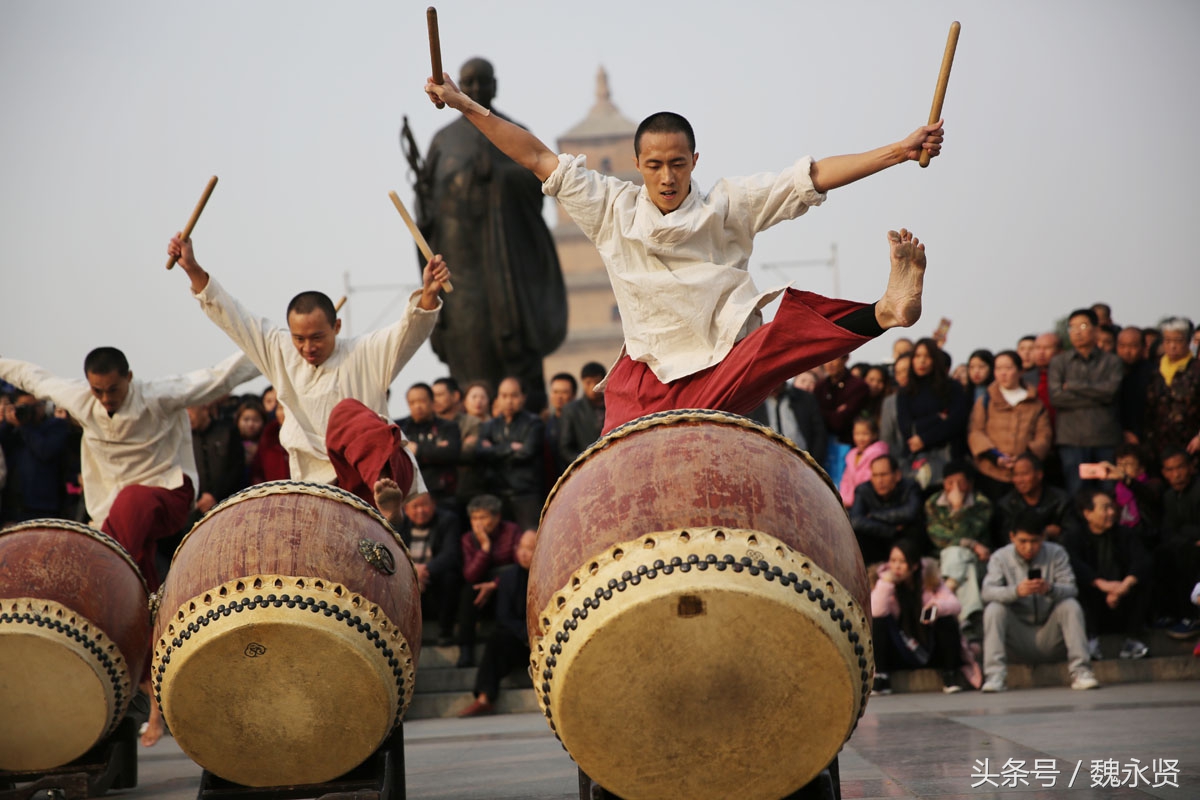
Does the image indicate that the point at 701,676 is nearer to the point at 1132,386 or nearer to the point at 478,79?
the point at 1132,386

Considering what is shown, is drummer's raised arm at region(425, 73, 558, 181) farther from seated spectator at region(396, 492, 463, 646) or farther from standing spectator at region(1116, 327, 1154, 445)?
standing spectator at region(1116, 327, 1154, 445)

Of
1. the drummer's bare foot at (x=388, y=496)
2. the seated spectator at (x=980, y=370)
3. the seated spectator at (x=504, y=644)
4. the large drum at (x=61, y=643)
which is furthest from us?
the seated spectator at (x=980, y=370)

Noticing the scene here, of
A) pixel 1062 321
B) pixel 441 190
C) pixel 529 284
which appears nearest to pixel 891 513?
pixel 529 284

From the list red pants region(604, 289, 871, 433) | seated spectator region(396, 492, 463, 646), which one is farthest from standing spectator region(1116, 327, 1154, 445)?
red pants region(604, 289, 871, 433)

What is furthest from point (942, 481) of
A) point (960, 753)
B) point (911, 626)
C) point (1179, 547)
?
point (960, 753)

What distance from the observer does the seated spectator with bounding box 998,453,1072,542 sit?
8.57 metres

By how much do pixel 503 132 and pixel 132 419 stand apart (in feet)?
10.3

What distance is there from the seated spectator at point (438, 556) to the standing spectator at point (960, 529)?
3.09 meters

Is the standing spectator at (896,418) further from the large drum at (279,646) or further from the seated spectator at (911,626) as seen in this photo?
the large drum at (279,646)

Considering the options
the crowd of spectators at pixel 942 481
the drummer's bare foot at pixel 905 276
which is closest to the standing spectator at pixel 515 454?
the crowd of spectators at pixel 942 481

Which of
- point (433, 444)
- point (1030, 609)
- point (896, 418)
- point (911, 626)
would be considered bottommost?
point (911, 626)

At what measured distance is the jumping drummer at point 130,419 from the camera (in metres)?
6.65

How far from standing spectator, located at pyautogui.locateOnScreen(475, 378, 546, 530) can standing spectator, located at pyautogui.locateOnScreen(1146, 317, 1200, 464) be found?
4146mm

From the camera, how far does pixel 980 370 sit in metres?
9.80
